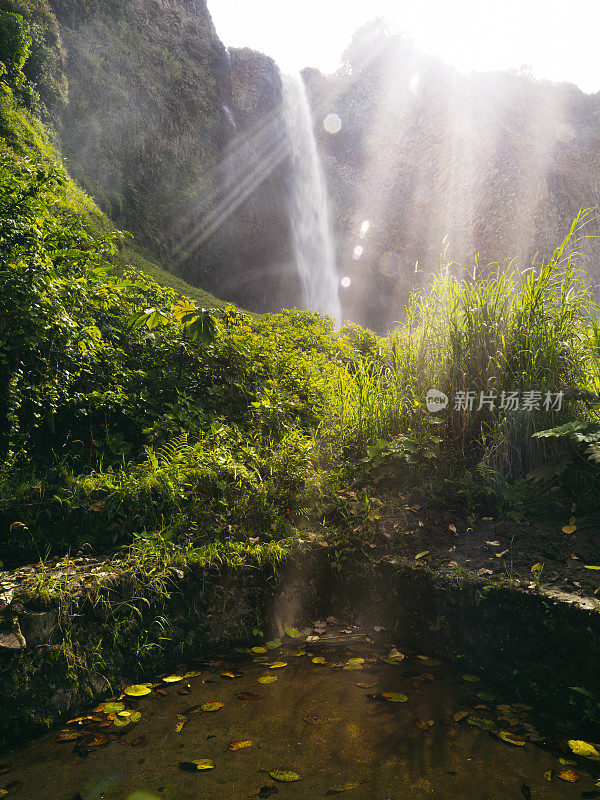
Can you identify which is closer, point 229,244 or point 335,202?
point 229,244

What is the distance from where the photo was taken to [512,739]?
5.65 feet

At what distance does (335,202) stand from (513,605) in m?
29.6

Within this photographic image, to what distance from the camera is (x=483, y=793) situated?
1468 millimetres

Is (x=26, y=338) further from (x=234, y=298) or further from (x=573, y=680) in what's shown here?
(x=234, y=298)

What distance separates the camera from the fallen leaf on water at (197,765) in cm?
158

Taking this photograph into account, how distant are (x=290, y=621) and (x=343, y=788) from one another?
123cm

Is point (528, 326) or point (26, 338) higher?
point (528, 326)

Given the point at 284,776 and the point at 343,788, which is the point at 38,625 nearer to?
the point at 284,776

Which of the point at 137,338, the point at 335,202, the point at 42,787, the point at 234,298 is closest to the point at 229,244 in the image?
the point at 234,298

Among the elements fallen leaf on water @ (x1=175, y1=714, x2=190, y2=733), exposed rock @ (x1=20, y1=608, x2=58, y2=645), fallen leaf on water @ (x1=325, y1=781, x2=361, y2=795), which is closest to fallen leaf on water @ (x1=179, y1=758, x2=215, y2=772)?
fallen leaf on water @ (x1=175, y1=714, x2=190, y2=733)

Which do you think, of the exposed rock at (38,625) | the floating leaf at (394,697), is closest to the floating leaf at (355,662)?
the floating leaf at (394,697)

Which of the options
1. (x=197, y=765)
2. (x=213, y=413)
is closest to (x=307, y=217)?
(x=213, y=413)

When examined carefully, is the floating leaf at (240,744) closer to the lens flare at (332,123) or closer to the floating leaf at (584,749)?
the floating leaf at (584,749)

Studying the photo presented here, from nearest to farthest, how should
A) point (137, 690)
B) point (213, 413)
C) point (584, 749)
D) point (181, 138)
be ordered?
point (584, 749) < point (137, 690) < point (213, 413) < point (181, 138)
